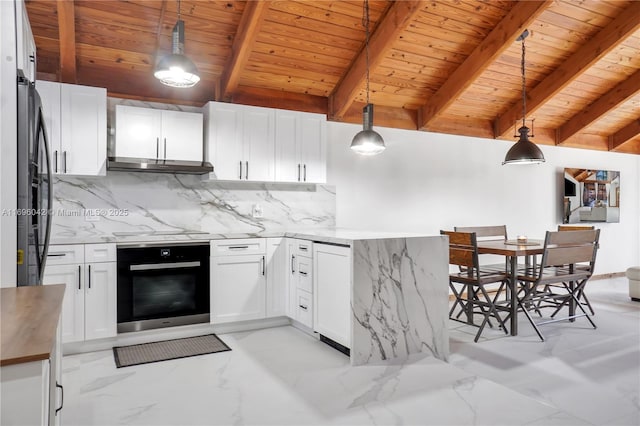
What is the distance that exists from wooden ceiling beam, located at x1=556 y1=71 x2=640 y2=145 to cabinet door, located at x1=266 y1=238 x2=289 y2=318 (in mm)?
4869

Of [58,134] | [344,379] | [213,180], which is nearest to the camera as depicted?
[344,379]

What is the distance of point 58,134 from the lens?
3557mm

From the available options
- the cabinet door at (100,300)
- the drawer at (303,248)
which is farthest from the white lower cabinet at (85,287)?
the drawer at (303,248)

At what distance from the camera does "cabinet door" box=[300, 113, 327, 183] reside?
181 inches

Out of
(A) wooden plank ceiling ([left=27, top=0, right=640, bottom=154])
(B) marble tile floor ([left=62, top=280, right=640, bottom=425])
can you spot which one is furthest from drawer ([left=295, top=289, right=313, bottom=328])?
(A) wooden plank ceiling ([left=27, top=0, right=640, bottom=154])

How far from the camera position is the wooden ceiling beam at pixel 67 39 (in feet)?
10.9

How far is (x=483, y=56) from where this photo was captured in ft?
14.9

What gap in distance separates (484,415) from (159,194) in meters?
3.29

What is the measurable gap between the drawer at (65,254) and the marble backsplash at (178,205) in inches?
8.5

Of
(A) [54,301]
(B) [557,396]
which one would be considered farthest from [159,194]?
(B) [557,396]

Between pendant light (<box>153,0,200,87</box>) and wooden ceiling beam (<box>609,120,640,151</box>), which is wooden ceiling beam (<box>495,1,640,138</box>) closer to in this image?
wooden ceiling beam (<box>609,120,640,151</box>)

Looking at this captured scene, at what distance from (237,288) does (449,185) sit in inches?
128

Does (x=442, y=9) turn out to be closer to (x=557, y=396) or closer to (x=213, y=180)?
(x=213, y=180)

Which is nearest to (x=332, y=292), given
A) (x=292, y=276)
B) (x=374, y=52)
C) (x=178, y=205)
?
(x=292, y=276)
